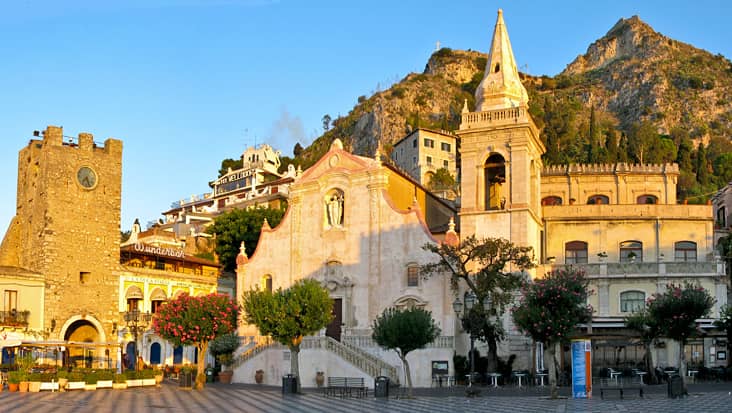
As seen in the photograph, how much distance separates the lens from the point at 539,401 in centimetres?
3309

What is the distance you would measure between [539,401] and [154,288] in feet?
115

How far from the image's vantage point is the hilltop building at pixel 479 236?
46.6 m

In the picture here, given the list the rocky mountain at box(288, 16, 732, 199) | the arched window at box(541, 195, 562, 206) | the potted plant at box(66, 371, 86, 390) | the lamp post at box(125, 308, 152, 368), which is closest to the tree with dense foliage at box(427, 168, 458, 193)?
the rocky mountain at box(288, 16, 732, 199)

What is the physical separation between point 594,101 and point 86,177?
122 m

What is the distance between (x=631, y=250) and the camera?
53062 mm

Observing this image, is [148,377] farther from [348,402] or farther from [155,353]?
[348,402]

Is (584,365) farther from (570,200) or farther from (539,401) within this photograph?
(570,200)

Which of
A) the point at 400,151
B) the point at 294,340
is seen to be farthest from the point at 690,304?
the point at 400,151

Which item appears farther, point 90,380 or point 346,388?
point 90,380

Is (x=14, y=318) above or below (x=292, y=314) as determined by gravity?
below

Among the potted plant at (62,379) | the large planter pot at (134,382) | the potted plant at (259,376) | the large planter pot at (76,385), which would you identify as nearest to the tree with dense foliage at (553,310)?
the potted plant at (259,376)

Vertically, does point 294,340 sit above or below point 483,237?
below

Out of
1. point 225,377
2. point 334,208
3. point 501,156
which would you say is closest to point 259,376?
point 225,377

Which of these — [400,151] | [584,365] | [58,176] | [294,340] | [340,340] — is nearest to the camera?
[584,365]
